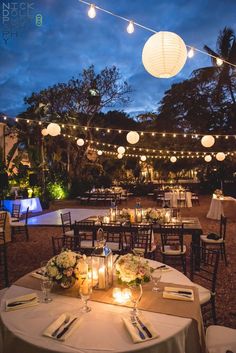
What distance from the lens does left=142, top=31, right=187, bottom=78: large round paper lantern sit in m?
3.49

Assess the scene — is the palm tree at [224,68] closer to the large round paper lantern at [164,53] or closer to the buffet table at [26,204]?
the buffet table at [26,204]

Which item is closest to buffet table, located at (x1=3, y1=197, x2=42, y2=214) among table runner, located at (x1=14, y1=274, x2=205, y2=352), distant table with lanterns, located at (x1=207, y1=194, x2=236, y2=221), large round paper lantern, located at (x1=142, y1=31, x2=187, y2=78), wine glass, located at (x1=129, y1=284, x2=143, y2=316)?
distant table with lanterns, located at (x1=207, y1=194, x2=236, y2=221)

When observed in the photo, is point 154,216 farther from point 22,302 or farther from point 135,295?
point 22,302

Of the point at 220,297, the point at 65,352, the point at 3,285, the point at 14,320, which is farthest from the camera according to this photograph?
the point at 3,285

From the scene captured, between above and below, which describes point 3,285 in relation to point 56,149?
below

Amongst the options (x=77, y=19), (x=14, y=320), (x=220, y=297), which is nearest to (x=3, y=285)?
(x=14, y=320)

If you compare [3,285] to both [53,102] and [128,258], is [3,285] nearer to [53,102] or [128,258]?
[128,258]

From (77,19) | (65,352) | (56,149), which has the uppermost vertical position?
(77,19)

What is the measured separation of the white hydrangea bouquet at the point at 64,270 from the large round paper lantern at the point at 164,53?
2540mm

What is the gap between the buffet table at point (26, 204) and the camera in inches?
461

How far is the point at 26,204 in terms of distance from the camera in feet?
39.9

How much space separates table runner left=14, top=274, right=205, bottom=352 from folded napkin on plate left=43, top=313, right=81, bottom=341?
0.99 ft

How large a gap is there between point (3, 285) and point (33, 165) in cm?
1009

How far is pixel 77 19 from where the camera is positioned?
29.2 ft
